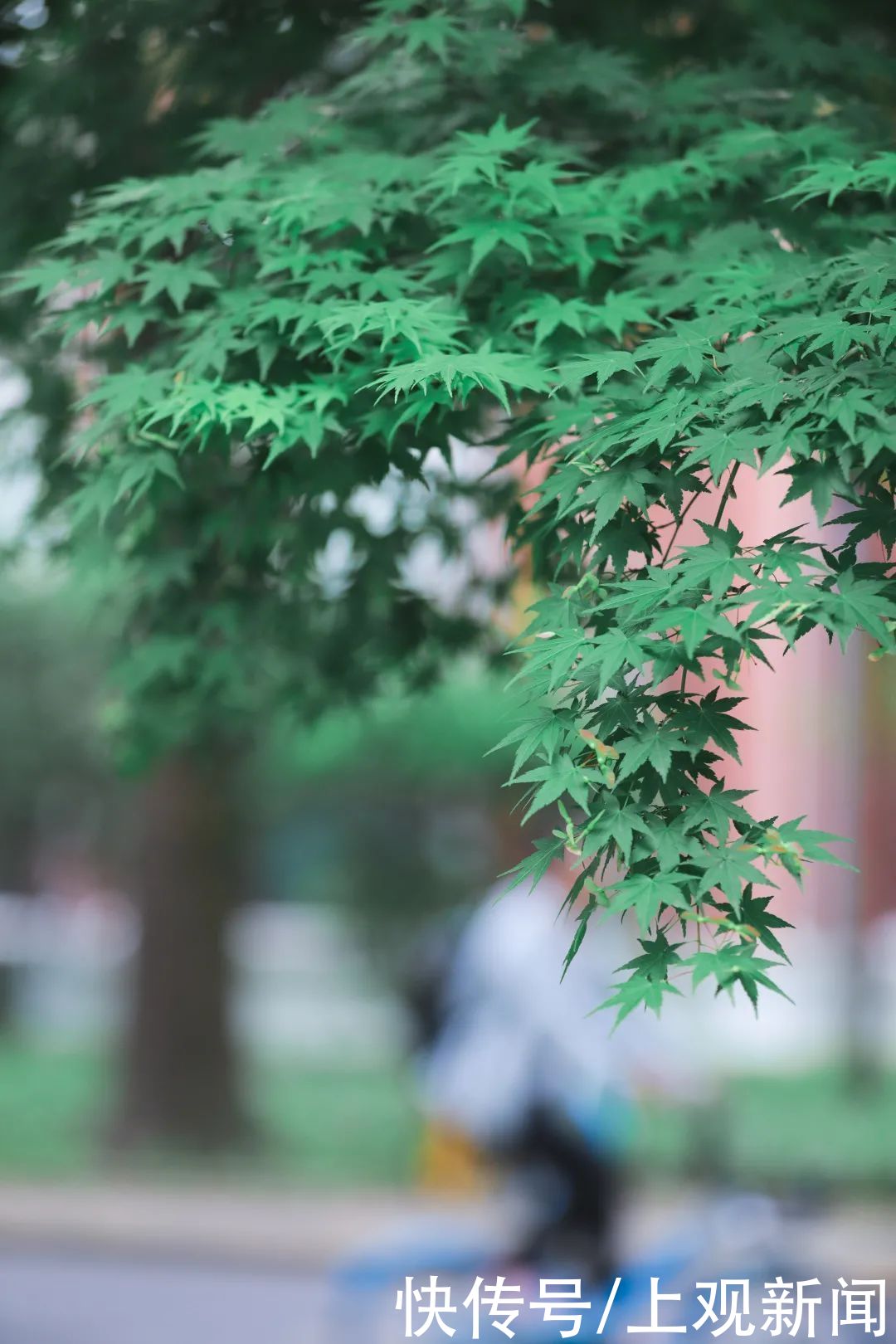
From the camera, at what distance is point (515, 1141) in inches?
221

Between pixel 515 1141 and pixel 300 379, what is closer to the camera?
pixel 300 379

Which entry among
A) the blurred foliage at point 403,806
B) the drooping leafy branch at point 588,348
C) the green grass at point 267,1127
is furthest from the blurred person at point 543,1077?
the blurred foliage at point 403,806

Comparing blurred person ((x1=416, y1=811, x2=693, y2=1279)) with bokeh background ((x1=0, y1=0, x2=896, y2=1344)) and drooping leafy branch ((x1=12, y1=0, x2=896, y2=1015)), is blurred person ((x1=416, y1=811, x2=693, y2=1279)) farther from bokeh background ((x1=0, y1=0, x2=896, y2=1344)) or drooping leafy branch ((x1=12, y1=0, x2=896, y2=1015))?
drooping leafy branch ((x1=12, y1=0, x2=896, y2=1015))

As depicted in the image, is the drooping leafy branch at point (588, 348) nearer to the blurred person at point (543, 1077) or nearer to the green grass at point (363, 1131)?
the blurred person at point (543, 1077)

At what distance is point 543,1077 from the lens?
5.53 m

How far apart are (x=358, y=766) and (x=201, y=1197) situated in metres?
7.07

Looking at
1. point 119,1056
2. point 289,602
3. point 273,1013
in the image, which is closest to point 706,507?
point 119,1056

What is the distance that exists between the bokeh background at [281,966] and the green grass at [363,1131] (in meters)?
0.04

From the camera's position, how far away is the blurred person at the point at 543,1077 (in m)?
5.45

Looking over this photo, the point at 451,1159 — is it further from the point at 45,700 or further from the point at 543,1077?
the point at 45,700

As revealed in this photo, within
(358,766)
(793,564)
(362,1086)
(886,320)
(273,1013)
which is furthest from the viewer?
(273,1013)

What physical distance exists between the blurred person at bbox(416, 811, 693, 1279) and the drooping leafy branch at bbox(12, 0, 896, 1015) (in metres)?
2.22

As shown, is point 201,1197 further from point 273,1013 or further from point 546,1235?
point 273,1013

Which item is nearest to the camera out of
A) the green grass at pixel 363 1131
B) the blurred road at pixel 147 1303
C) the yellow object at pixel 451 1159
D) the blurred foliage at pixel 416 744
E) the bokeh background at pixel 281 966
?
the bokeh background at pixel 281 966
